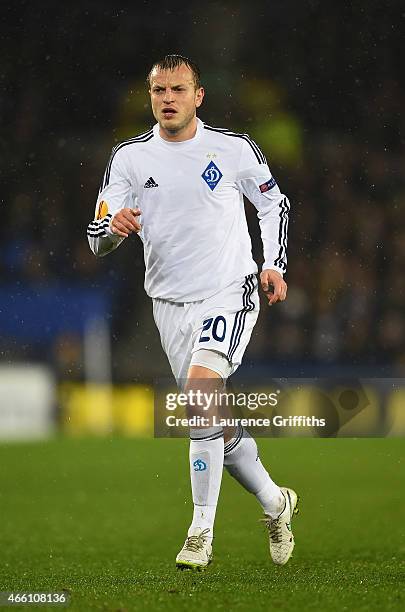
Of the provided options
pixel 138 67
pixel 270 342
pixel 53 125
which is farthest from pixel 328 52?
pixel 270 342

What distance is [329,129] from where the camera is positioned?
54.1 ft

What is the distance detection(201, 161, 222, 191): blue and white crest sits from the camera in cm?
491

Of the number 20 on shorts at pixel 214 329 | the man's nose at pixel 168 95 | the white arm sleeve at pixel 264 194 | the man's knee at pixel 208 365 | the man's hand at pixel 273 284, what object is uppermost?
the man's nose at pixel 168 95

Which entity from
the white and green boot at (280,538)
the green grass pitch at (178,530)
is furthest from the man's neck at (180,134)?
the green grass pitch at (178,530)

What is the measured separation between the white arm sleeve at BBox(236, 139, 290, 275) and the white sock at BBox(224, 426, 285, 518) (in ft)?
2.41

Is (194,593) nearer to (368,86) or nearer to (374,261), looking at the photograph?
(374,261)

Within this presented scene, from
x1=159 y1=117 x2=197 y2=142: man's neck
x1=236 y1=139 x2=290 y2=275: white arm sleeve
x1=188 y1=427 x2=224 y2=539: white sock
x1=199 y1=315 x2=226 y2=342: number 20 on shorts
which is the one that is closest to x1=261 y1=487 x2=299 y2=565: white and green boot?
x1=188 y1=427 x2=224 y2=539: white sock

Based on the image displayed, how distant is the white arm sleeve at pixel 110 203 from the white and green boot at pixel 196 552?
3.50 ft

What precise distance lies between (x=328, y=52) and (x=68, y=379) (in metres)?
5.49

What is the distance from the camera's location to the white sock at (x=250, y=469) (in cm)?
489

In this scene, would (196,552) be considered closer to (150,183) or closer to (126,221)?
(126,221)

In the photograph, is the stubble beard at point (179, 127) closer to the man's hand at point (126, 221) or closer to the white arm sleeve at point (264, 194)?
the white arm sleeve at point (264, 194)

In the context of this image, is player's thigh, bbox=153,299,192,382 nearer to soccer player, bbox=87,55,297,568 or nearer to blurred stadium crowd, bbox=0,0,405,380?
soccer player, bbox=87,55,297,568

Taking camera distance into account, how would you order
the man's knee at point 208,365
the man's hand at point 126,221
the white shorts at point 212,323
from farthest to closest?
the white shorts at point 212,323
the man's knee at point 208,365
the man's hand at point 126,221
